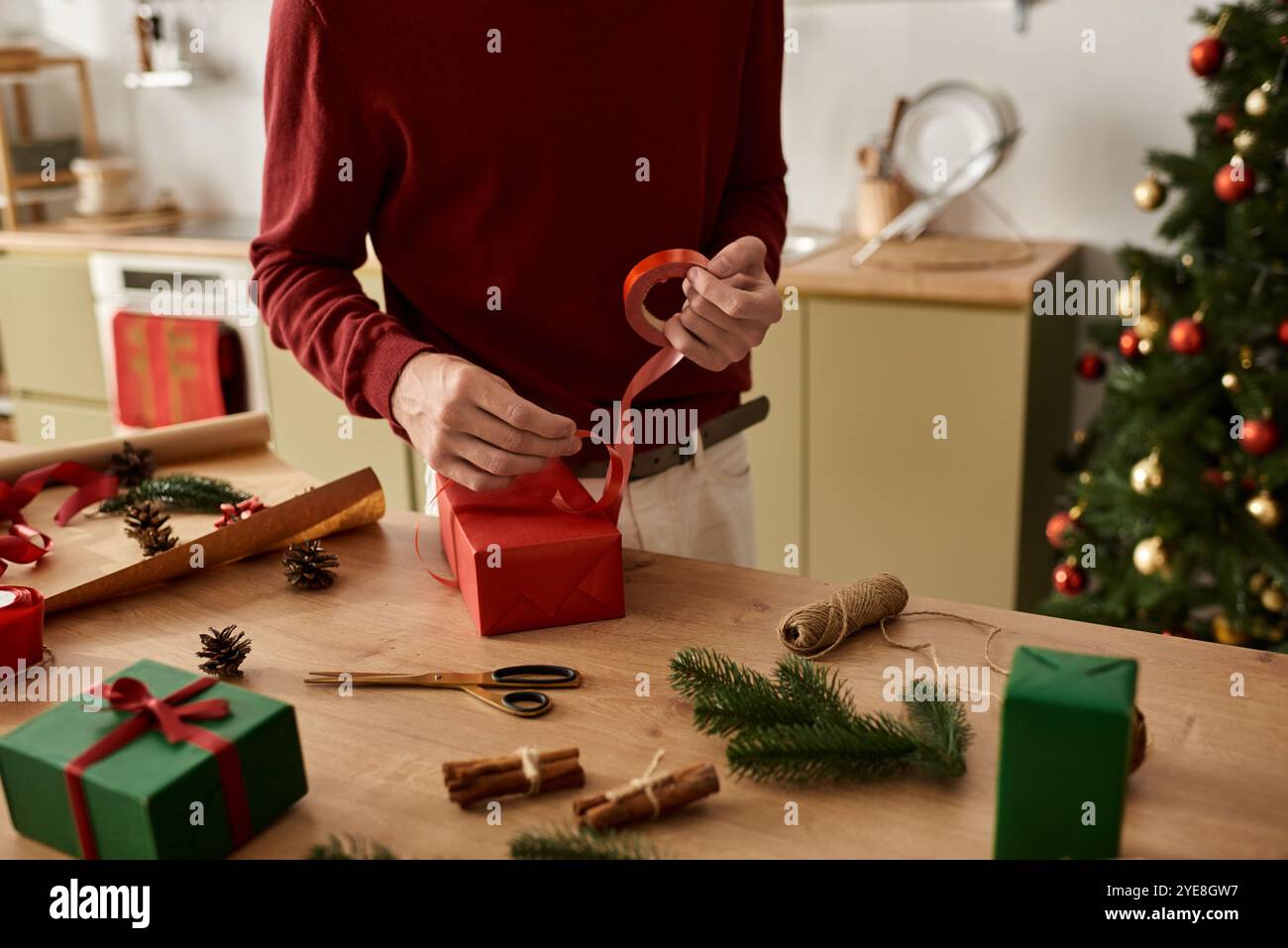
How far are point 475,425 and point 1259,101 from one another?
1544 millimetres

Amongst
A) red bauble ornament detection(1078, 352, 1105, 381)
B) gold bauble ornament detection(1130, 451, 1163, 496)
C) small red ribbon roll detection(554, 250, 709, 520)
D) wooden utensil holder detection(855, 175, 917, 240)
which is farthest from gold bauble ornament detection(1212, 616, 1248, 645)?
small red ribbon roll detection(554, 250, 709, 520)

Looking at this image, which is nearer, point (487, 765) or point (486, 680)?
point (487, 765)

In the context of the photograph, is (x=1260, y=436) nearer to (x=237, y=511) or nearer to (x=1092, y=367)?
(x=1092, y=367)

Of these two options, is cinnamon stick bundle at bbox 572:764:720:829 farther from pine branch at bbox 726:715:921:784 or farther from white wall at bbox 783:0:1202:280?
white wall at bbox 783:0:1202:280

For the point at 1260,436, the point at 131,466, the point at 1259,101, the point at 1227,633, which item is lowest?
the point at 1227,633

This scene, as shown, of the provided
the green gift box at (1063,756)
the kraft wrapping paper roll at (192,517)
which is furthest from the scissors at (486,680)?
the green gift box at (1063,756)

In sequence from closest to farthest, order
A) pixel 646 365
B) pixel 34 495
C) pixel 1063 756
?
1. pixel 1063 756
2. pixel 646 365
3. pixel 34 495

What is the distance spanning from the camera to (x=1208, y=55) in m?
2.02

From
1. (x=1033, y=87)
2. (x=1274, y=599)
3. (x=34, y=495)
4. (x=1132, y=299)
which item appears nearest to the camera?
(x=34, y=495)

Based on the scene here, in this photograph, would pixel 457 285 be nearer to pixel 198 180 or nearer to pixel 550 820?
pixel 550 820

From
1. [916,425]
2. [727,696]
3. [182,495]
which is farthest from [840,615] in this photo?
[916,425]

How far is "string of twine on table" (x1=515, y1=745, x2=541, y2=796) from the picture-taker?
82 cm

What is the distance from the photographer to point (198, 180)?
12.4ft

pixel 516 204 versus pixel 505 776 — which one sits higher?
pixel 516 204
